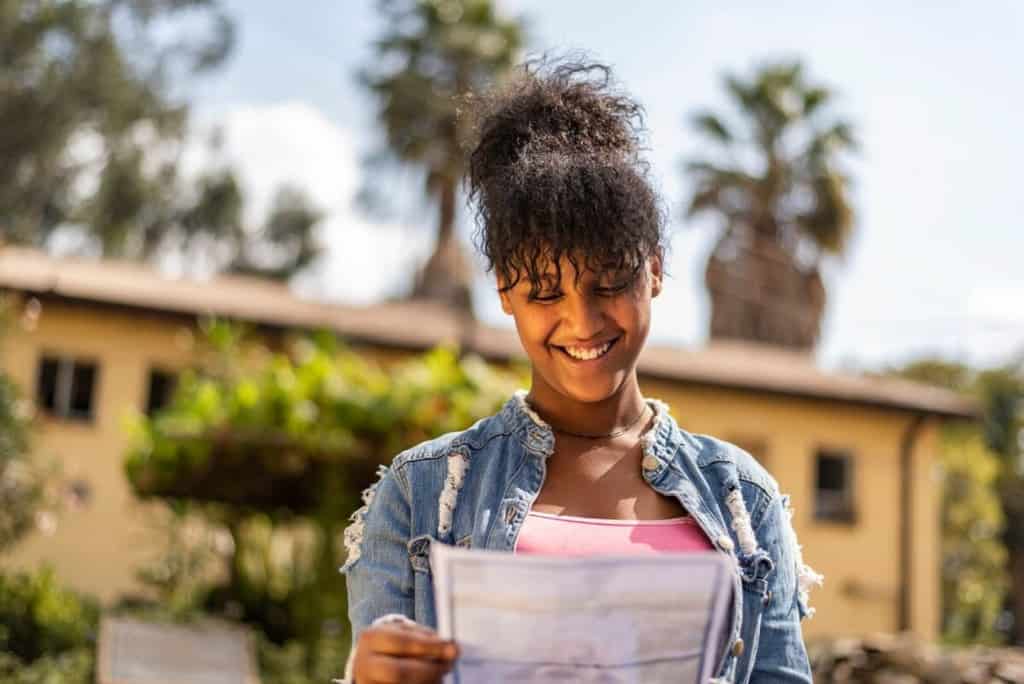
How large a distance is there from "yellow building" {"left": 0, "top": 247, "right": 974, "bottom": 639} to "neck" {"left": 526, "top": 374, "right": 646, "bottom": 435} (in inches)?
458

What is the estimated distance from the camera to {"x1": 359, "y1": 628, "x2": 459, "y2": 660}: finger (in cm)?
159

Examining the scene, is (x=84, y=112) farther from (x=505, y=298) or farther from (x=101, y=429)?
(x=505, y=298)

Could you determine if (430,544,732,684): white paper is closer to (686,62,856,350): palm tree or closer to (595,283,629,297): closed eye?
(595,283,629,297): closed eye

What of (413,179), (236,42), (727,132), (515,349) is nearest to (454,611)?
(515,349)

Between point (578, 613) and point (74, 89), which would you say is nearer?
point (578, 613)

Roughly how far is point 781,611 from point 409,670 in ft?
1.96

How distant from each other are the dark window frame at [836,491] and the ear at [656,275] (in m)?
17.8

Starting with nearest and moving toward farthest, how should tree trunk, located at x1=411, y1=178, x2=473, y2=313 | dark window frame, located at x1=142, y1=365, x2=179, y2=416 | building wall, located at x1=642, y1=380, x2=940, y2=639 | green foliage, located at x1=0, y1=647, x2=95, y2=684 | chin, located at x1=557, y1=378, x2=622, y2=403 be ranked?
chin, located at x1=557, y1=378, x2=622, y2=403 < green foliage, located at x1=0, y1=647, x2=95, y2=684 < dark window frame, located at x1=142, y1=365, x2=179, y2=416 < building wall, located at x1=642, y1=380, x2=940, y2=639 < tree trunk, located at x1=411, y1=178, x2=473, y2=313

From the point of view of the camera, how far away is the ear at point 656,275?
200cm

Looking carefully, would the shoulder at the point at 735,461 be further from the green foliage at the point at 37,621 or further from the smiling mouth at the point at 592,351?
the green foliage at the point at 37,621

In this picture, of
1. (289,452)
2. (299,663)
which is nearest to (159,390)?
(299,663)

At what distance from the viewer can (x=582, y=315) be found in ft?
6.21

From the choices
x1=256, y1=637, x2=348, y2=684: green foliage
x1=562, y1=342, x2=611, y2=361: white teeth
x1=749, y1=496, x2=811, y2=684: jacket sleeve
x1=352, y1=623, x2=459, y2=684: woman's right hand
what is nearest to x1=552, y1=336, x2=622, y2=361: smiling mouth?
x1=562, y1=342, x2=611, y2=361: white teeth

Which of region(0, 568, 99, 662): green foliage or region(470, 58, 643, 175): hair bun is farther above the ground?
region(470, 58, 643, 175): hair bun
